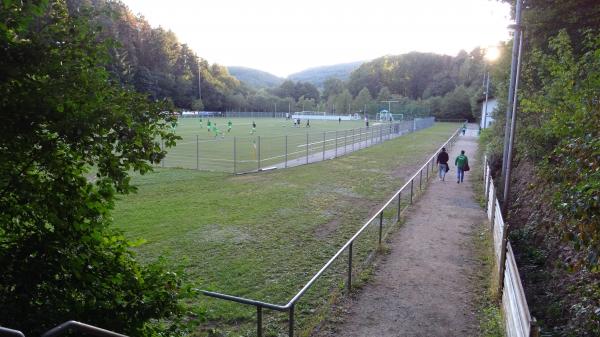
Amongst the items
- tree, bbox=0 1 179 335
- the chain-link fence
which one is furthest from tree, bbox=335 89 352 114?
tree, bbox=0 1 179 335

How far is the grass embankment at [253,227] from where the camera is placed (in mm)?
7766

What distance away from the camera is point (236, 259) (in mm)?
9516

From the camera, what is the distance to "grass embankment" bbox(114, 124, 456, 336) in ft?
25.5

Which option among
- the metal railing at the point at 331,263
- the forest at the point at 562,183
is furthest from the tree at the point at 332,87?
the forest at the point at 562,183

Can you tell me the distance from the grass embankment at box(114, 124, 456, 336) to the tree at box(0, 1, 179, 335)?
87 centimetres

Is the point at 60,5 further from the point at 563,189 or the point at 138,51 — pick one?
the point at 138,51

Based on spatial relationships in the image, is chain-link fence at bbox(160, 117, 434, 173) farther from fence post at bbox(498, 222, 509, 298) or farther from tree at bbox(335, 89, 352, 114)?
tree at bbox(335, 89, 352, 114)

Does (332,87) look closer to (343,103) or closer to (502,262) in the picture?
(343,103)

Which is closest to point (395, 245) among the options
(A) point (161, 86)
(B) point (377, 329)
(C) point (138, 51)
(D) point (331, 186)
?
(B) point (377, 329)

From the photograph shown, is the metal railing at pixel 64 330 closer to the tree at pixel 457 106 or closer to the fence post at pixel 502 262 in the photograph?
the fence post at pixel 502 262

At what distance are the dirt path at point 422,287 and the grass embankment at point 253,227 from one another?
0.75 metres

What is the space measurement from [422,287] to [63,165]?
262 inches

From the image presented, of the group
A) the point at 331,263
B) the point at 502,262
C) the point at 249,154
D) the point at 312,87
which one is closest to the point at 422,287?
the point at 502,262

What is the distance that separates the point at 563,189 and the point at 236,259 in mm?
6532
